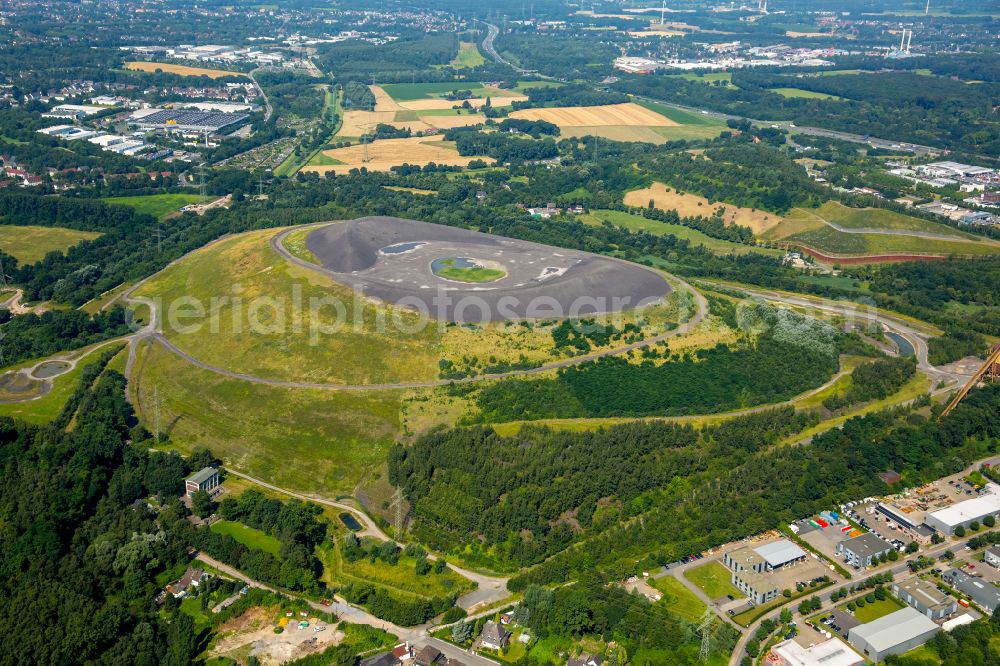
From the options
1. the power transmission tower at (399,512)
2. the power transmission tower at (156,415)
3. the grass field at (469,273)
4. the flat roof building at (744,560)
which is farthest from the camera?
the grass field at (469,273)

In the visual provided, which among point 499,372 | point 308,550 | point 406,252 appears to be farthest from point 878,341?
point 308,550

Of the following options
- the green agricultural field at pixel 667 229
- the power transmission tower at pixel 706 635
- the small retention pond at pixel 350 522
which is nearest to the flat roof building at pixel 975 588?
the power transmission tower at pixel 706 635

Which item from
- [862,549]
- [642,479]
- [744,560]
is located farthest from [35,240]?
[862,549]

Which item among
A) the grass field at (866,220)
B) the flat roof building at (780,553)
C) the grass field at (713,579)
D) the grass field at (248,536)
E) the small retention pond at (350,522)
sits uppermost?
the grass field at (866,220)

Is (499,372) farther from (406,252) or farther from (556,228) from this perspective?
(556,228)

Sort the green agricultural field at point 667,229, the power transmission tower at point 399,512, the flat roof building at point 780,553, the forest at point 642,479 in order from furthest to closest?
the green agricultural field at point 667,229
the power transmission tower at point 399,512
the forest at point 642,479
the flat roof building at point 780,553

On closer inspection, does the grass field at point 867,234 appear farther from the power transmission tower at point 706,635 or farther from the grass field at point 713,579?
the power transmission tower at point 706,635
